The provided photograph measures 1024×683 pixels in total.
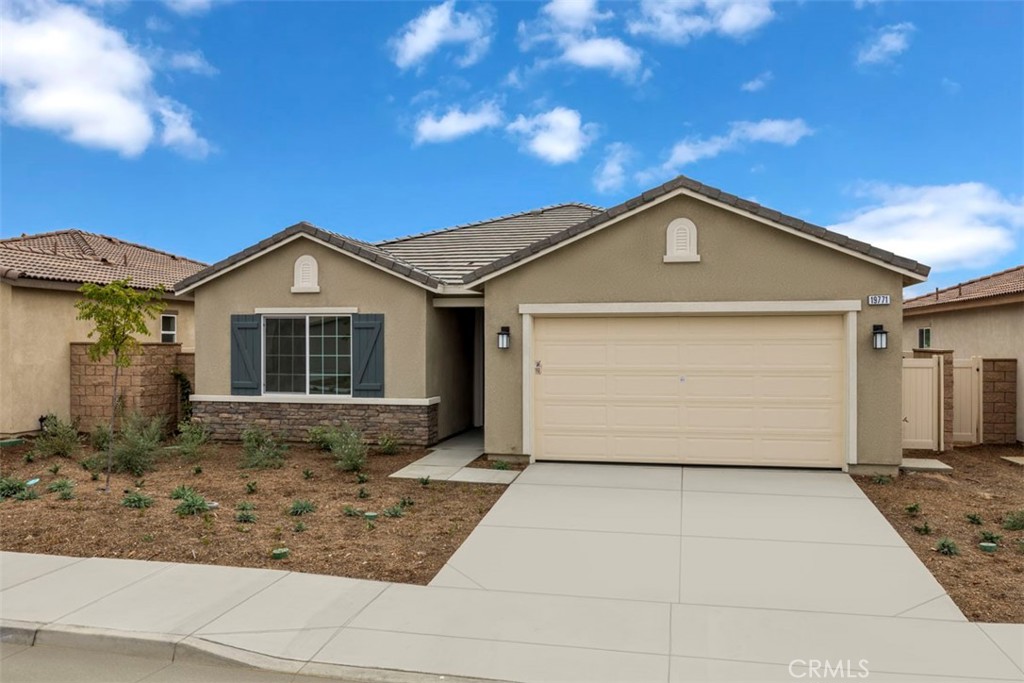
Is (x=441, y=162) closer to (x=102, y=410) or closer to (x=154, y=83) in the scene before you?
(x=154, y=83)

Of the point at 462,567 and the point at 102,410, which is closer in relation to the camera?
the point at 462,567

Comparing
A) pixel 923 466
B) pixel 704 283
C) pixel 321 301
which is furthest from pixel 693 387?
pixel 321 301

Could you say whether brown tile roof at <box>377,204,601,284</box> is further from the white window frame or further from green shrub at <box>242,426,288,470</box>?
green shrub at <box>242,426,288,470</box>

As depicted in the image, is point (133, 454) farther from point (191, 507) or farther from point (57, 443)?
point (191, 507)

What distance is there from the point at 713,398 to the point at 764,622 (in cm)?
557

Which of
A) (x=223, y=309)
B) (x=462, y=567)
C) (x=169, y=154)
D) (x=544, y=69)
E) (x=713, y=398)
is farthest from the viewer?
(x=169, y=154)

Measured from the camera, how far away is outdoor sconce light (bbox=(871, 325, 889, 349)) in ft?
31.5

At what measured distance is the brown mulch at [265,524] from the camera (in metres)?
6.30

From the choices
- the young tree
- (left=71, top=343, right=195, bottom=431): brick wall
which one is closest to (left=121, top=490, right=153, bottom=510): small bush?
the young tree

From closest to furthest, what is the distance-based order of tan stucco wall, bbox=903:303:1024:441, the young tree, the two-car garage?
the young tree → the two-car garage → tan stucco wall, bbox=903:303:1024:441

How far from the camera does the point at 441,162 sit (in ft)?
63.4

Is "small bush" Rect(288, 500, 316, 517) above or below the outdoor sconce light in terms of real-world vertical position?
below

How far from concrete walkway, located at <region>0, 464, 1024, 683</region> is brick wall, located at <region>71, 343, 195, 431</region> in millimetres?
7570

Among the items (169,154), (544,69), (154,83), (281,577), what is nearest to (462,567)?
(281,577)
